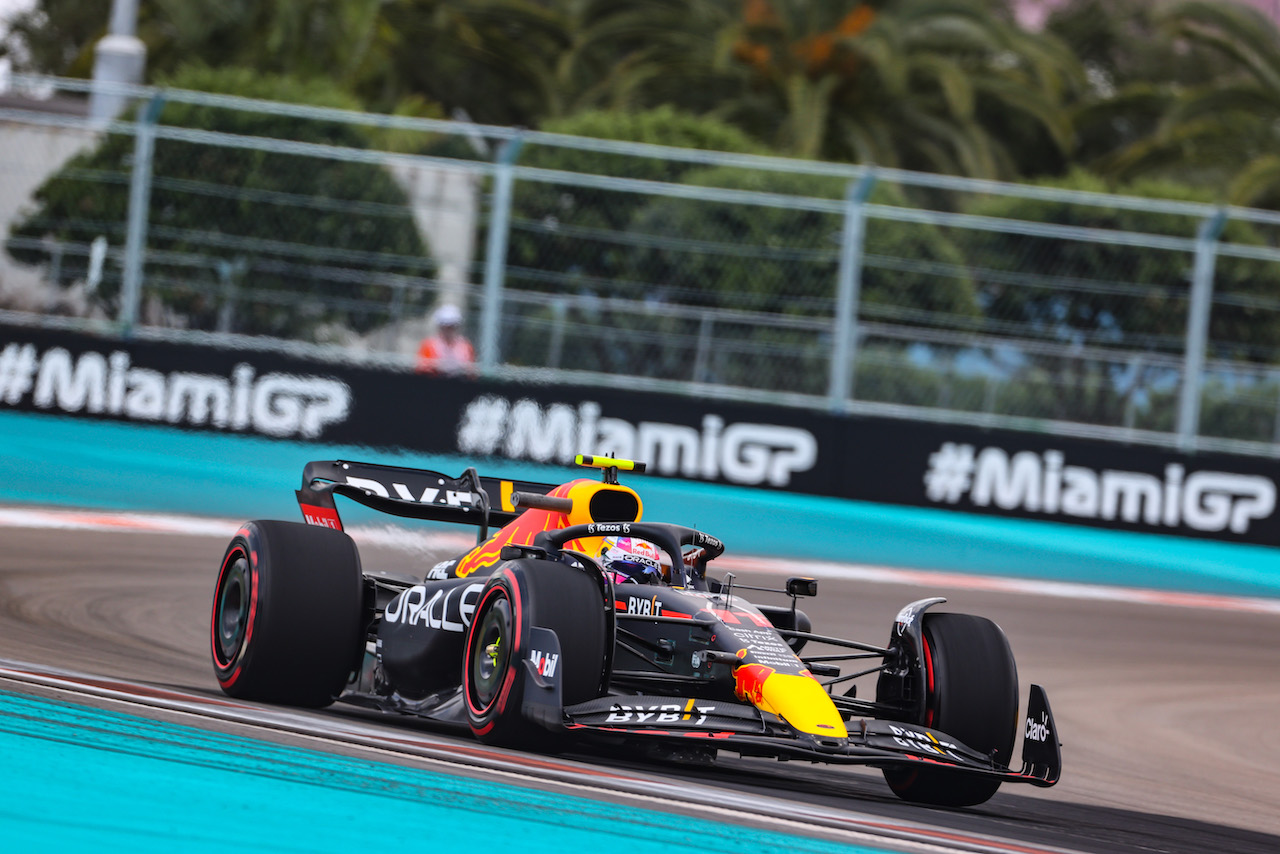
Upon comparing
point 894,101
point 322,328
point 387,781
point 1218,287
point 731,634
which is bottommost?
point 387,781

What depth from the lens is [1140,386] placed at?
15141 mm

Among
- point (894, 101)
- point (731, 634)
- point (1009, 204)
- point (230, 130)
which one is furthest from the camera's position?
point (894, 101)

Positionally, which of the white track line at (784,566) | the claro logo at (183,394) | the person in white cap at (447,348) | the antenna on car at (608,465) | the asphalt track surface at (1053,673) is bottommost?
the asphalt track surface at (1053,673)

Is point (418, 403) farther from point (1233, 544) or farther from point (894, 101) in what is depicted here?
point (894, 101)

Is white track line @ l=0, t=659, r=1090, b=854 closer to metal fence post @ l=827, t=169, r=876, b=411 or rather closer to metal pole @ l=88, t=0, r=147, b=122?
metal fence post @ l=827, t=169, r=876, b=411

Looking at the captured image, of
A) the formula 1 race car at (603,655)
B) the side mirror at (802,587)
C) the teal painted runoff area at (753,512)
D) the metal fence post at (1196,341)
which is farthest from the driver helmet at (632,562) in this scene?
the metal fence post at (1196,341)

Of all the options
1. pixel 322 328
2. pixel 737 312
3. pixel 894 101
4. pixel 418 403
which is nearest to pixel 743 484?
pixel 737 312

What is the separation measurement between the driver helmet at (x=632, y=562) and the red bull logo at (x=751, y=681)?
0.66 m

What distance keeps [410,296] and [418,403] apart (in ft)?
2.98

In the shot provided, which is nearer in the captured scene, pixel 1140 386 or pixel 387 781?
pixel 387 781

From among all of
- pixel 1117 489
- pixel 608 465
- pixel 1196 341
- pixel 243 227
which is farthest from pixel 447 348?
pixel 608 465

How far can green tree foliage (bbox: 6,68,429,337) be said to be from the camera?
15156mm

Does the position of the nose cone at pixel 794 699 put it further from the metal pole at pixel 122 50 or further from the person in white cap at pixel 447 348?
the metal pole at pixel 122 50

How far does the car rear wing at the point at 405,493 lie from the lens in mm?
7668
